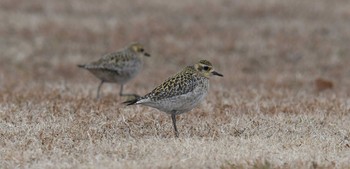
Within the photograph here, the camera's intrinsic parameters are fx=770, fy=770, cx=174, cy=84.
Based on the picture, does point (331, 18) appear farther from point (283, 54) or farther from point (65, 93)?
point (65, 93)

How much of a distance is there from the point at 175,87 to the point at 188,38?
14.6m

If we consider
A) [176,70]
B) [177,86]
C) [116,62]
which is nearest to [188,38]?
[176,70]

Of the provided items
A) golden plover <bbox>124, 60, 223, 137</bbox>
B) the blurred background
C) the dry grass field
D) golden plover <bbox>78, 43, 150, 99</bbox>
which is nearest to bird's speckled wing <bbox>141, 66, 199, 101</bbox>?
golden plover <bbox>124, 60, 223, 137</bbox>

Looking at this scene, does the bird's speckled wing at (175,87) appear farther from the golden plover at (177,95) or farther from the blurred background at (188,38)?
the blurred background at (188,38)

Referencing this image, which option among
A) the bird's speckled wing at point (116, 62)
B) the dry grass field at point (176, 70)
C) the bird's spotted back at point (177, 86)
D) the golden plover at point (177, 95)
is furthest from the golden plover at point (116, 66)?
the golden plover at point (177, 95)

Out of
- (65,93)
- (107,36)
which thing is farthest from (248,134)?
(107,36)

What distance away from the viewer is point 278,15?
27734mm

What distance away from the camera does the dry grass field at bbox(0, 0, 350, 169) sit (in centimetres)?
943

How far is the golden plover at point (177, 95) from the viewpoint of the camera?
10.7 m

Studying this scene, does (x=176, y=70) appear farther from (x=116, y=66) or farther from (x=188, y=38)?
(x=116, y=66)

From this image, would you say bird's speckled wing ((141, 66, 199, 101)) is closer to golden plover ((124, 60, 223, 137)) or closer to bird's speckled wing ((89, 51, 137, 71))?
golden plover ((124, 60, 223, 137))

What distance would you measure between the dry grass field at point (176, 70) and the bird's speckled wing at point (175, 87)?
573mm

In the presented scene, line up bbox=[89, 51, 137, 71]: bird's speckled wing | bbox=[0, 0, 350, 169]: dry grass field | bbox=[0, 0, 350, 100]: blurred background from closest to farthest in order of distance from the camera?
bbox=[0, 0, 350, 169]: dry grass field < bbox=[89, 51, 137, 71]: bird's speckled wing < bbox=[0, 0, 350, 100]: blurred background

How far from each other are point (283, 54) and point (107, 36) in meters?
5.83
